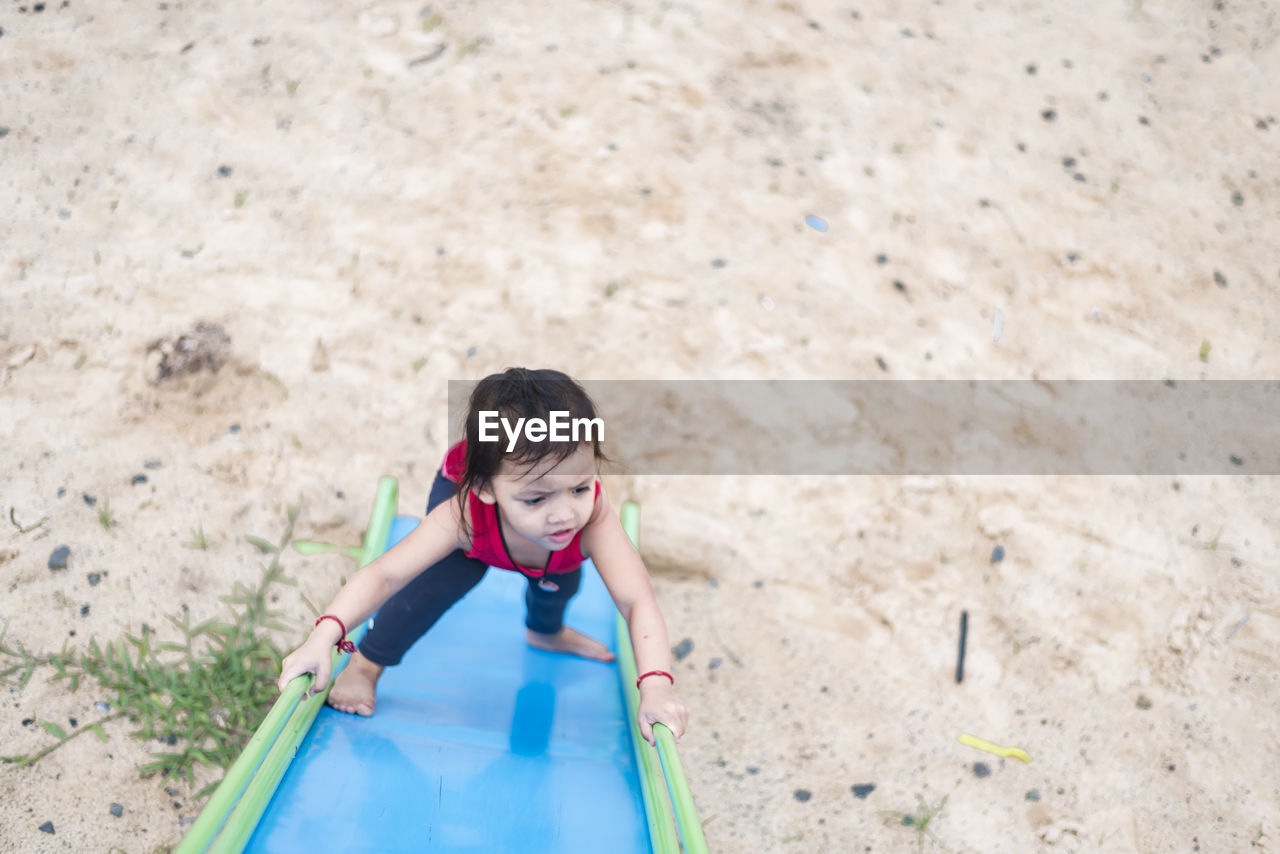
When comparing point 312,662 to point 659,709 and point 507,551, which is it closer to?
point 507,551

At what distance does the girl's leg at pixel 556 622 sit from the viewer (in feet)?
7.23

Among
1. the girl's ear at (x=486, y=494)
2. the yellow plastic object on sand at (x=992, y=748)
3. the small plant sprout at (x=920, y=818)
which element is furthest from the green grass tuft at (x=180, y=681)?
the yellow plastic object on sand at (x=992, y=748)

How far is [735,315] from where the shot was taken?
3.41 m

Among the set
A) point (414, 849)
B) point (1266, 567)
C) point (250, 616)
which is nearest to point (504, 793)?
point (414, 849)

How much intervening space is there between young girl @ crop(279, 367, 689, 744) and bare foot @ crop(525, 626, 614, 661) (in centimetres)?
12

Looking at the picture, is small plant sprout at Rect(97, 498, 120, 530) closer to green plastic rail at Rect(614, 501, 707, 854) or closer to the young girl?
the young girl

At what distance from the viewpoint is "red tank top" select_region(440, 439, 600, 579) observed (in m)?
1.95

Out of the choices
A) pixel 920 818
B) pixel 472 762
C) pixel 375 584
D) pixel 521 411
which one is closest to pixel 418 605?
pixel 375 584

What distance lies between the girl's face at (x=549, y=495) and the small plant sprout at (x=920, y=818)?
4.01ft

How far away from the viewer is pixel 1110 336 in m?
3.49

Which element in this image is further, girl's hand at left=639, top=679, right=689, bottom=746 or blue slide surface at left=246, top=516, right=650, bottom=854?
blue slide surface at left=246, top=516, right=650, bottom=854

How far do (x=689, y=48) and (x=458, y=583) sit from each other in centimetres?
300

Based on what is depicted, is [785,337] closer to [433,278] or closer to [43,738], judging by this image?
[433,278]

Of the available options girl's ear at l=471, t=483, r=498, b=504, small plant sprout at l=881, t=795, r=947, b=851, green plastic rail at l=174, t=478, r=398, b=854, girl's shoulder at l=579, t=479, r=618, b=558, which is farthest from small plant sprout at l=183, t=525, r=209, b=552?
small plant sprout at l=881, t=795, r=947, b=851
